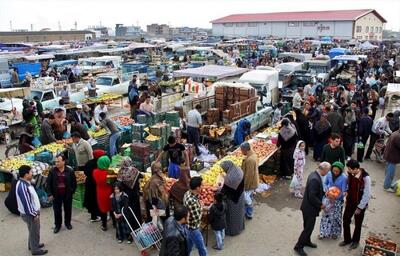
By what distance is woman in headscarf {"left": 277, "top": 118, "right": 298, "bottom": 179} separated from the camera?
948 centimetres

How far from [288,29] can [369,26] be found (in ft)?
54.2

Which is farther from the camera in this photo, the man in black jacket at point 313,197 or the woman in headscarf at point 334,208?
the woman in headscarf at point 334,208

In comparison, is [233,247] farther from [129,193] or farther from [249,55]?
[249,55]

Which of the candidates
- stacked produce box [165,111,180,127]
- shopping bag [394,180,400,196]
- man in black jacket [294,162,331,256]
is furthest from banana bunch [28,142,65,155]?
shopping bag [394,180,400,196]

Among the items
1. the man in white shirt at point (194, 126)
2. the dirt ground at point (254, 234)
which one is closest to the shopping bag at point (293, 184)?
the dirt ground at point (254, 234)

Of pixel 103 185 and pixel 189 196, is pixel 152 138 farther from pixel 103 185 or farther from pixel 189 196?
pixel 189 196

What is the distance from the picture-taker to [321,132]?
10.7 metres

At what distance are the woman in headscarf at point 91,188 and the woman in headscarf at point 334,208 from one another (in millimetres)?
4232

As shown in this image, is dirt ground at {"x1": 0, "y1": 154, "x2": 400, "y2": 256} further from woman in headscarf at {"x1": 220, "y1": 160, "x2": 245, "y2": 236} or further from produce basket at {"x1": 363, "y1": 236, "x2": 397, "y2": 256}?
produce basket at {"x1": 363, "y1": 236, "x2": 397, "y2": 256}

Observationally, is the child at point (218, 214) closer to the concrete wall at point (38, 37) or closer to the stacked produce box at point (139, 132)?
Answer: the stacked produce box at point (139, 132)

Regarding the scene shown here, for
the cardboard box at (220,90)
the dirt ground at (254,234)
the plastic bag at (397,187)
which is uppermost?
the cardboard box at (220,90)

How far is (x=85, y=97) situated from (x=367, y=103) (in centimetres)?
1321

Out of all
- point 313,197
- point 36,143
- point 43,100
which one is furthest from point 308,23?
A: point 313,197

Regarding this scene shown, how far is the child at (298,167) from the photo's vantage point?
28.5 feet
